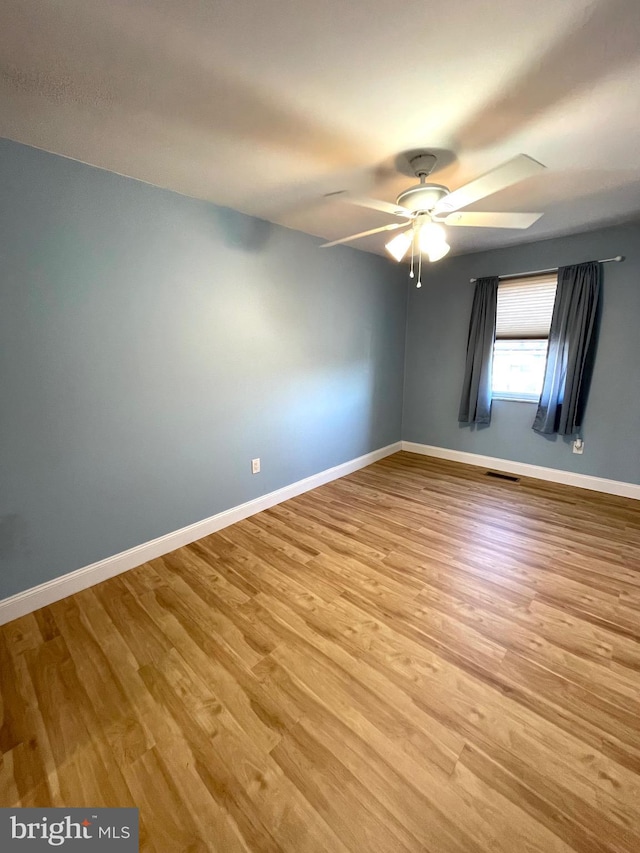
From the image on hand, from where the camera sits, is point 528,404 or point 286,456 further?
point 528,404

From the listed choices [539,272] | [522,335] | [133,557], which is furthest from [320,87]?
[522,335]

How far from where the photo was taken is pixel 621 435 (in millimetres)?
3033

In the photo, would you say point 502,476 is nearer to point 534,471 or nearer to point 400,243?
point 534,471

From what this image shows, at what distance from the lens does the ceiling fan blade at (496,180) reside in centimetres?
129

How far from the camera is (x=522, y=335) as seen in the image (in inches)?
137

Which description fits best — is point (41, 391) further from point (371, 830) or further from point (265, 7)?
point (371, 830)

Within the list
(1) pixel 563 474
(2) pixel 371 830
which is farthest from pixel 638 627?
(1) pixel 563 474

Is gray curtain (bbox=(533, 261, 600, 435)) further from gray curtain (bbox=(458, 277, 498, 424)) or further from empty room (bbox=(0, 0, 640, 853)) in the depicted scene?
gray curtain (bbox=(458, 277, 498, 424))

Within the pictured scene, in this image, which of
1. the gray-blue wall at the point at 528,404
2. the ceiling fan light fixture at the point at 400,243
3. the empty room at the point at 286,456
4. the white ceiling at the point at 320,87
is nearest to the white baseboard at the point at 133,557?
the empty room at the point at 286,456

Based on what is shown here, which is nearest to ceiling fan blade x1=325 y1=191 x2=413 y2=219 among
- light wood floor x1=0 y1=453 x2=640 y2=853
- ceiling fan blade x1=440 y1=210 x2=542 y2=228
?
ceiling fan blade x1=440 y1=210 x2=542 y2=228

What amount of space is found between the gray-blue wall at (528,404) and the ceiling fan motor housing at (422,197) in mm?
2147

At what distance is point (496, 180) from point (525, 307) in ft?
7.95

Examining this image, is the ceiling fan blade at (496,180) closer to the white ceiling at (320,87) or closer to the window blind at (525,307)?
the white ceiling at (320,87)

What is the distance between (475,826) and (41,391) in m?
2.42
